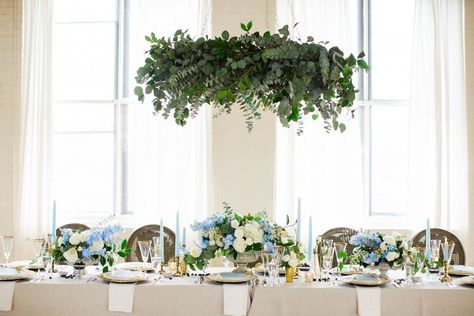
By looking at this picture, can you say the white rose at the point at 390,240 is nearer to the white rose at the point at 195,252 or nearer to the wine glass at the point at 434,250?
the wine glass at the point at 434,250

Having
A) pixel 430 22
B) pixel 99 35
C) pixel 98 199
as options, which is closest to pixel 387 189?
pixel 430 22

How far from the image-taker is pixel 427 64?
5582 millimetres

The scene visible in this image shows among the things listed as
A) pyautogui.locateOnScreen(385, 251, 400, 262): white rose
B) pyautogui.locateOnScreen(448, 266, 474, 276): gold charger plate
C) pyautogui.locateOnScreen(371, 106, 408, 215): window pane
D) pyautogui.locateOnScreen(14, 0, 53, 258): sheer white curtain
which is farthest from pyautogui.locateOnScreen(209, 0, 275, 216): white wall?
pyautogui.locateOnScreen(385, 251, 400, 262): white rose

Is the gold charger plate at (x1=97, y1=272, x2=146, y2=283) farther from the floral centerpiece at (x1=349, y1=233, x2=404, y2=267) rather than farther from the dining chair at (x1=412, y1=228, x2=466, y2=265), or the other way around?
the dining chair at (x1=412, y1=228, x2=466, y2=265)

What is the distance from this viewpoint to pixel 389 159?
5961mm

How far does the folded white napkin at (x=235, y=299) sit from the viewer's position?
10.1ft

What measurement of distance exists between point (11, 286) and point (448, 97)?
13.4 ft

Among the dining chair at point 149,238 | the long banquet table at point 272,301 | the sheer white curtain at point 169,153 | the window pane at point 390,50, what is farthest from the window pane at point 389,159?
the long banquet table at point 272,301

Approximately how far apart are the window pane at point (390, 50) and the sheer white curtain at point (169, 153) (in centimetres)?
169

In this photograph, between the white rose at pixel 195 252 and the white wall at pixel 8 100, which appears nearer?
the white rose at pixel 195 252

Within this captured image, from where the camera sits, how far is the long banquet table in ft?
10.2

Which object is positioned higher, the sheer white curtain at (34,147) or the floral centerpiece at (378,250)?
the sheer white curtain at (34,147)

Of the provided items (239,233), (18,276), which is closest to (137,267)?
(18,276)

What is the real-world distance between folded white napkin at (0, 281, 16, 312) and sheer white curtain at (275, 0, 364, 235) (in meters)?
2.81
